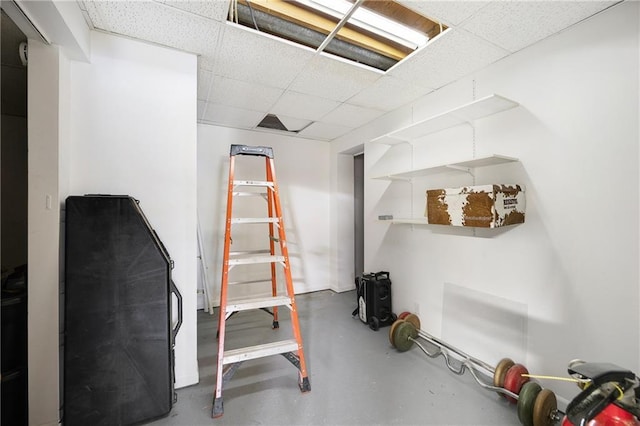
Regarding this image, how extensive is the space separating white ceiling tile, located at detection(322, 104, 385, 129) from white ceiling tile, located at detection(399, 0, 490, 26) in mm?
1477

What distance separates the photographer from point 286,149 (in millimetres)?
4105

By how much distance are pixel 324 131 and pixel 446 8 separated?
2519 mm

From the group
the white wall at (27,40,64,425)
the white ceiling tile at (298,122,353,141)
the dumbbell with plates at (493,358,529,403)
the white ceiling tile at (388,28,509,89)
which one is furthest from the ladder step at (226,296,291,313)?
the white ceiling tile at (298,122,353,141)

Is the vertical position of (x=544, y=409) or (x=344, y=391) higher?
(x=544, y=409)

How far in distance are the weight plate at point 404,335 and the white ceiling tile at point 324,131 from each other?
2708 millimetres

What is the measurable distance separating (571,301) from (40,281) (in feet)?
10.7

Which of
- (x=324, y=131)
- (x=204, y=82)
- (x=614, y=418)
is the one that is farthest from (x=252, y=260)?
(x=324, y=131)

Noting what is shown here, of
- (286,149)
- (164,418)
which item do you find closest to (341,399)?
(164,418)

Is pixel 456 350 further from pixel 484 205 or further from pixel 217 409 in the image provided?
pixel 217 409

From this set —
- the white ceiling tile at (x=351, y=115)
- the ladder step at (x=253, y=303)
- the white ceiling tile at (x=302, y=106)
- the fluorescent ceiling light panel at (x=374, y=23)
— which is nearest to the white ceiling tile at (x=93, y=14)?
the fluorescent ceiling light panel at (x=374, y=23)

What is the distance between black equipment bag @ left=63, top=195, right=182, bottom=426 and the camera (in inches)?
58.0

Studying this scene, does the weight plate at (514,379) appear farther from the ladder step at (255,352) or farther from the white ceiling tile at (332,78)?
the white ceiling tile at (332,78)

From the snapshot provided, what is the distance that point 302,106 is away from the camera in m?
3.01

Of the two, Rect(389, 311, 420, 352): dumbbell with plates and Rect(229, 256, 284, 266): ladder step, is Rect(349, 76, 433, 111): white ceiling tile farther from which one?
Rect(389, 311, 420, 352): dumbbell with plates
